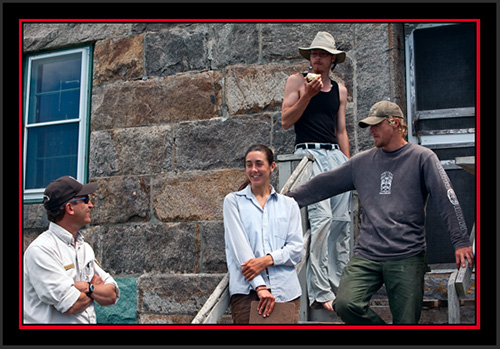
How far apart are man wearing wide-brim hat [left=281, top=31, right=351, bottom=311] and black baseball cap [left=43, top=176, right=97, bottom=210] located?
5.65 feet

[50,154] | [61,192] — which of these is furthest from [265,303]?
[50,154]

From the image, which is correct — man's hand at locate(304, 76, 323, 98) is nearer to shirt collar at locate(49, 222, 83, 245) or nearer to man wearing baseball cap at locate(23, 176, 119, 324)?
man wearing baseball cap at locate(23, 176, 119, 324)

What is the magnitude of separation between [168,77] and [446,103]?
2.61 metres

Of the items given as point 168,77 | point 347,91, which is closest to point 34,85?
point 168,77

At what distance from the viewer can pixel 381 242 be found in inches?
160

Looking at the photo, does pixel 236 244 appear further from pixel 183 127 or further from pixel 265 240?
pixel 183 127

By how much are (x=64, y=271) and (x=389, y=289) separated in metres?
1.85

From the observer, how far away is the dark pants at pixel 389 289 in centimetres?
393

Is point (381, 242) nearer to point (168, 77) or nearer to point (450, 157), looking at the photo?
point (450, 157)

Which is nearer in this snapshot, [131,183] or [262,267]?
[262,267]

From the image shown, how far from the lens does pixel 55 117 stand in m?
7.20

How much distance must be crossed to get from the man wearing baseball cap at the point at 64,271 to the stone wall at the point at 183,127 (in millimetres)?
2487

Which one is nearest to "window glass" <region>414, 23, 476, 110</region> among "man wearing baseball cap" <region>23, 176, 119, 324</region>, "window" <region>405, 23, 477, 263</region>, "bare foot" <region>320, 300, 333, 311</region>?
"window" <region>405, 23, 477, 263</region>

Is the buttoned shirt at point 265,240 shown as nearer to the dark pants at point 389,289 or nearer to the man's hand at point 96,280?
the dark pants at point 389,289
